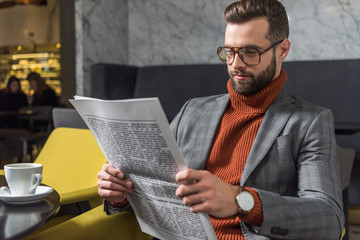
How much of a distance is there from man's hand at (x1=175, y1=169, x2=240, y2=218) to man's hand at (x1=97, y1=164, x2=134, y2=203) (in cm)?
27

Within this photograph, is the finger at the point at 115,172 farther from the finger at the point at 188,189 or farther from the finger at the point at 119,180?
the finger at the point at 188,189

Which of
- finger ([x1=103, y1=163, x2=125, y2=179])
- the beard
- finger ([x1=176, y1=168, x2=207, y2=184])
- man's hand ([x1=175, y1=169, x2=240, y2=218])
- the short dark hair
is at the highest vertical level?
the short dark hair

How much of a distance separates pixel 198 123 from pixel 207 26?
3.21 metres

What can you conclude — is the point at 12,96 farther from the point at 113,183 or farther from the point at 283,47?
the point at 283,47

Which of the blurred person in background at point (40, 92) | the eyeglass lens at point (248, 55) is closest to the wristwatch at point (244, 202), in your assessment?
the eyeglass lens at point (248, 55)

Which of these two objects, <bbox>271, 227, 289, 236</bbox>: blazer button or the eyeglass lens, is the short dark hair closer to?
the eyeglass lens

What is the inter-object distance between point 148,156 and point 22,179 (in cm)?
33

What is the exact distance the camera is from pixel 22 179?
1.01 metres

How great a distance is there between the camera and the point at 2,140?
12.6 ft

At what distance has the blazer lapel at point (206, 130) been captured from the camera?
4.23 ft

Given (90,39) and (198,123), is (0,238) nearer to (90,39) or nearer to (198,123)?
(198,123)

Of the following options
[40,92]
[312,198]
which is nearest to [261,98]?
[312,198]

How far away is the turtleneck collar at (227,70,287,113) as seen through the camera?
1.26 m

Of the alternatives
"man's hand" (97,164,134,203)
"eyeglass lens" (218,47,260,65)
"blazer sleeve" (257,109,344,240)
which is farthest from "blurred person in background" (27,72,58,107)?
"blazer sleeve" (257,109,344,240)
